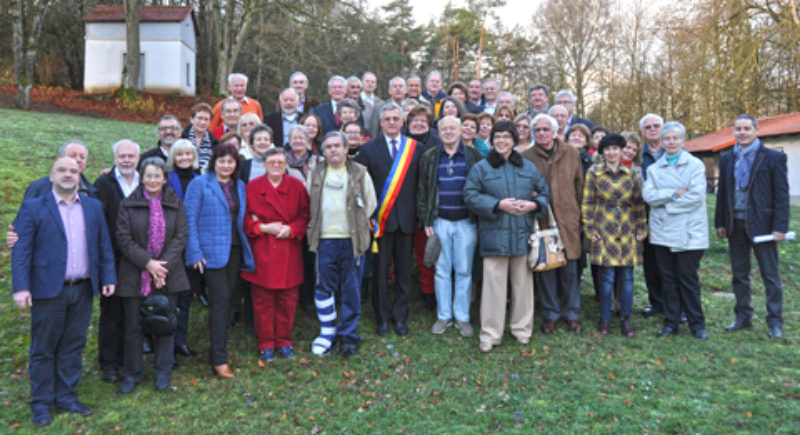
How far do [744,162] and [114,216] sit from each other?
6.23m

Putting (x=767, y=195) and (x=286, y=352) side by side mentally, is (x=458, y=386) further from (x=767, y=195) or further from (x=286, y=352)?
(x=767, y=195)

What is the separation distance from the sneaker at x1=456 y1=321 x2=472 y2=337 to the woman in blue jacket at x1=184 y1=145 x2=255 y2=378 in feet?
7.68

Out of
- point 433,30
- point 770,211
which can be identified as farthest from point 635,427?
point 433,30

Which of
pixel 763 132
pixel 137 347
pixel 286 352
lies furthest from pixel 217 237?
pixel 763 132

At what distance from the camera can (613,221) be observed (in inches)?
214

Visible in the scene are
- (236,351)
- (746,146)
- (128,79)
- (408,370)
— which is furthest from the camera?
(128,79)

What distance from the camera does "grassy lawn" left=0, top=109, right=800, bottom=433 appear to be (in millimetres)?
3912

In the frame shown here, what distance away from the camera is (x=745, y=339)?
5422 millimetres

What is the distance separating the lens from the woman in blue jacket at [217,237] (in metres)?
4.61

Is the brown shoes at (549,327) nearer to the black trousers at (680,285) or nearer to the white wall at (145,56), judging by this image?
the black trousers at (680,285)

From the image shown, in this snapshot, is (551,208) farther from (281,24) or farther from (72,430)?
(281,24)

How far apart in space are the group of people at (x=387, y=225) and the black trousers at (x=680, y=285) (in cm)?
2

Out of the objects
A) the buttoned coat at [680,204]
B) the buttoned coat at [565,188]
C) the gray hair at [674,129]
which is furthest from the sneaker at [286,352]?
the gray hair at [674,129]

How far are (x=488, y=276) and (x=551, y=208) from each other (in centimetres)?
101
